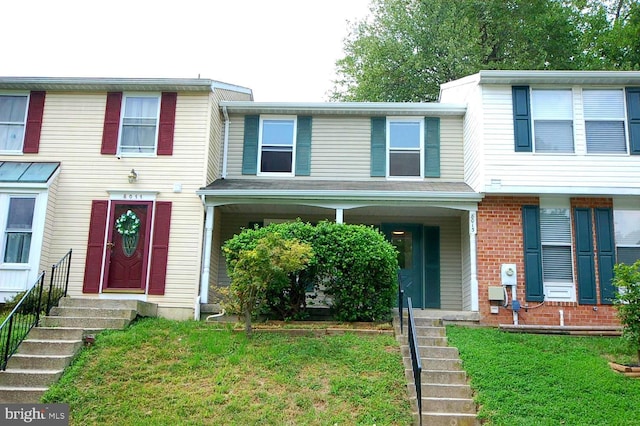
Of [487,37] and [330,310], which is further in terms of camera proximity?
[487,37]

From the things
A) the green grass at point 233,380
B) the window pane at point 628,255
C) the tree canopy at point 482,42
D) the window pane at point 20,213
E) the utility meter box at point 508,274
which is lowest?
the green grass at point 233,380

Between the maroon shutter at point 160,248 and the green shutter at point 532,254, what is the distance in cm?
727

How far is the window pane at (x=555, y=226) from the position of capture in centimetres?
1113

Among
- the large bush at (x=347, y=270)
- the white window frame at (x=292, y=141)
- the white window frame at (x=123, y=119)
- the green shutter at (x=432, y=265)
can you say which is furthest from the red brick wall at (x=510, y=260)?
the white window frame at (x=123, y=119)

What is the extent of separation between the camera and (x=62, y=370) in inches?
313

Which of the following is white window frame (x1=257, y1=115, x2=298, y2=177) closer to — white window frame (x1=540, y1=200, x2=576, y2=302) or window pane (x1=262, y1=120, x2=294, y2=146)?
window pane (x1=262, y1=120, x2=294, y2=146)

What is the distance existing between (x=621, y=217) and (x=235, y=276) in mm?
7831

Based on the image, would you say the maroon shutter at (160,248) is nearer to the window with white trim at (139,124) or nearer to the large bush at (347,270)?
the window with white trim at (139,124)

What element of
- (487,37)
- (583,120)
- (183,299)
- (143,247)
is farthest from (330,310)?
(487,37)

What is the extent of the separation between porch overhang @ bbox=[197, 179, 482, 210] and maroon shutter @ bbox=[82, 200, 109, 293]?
216 centimetres

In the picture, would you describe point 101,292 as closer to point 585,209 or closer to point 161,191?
point 161,191

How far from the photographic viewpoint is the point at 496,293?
10734 millimetres

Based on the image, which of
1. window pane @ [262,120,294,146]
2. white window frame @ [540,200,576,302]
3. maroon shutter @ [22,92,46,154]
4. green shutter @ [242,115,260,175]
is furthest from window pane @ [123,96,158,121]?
A: white window frame @ [540,200,576,302]

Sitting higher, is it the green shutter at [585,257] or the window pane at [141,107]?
the window pane at [141,107]
